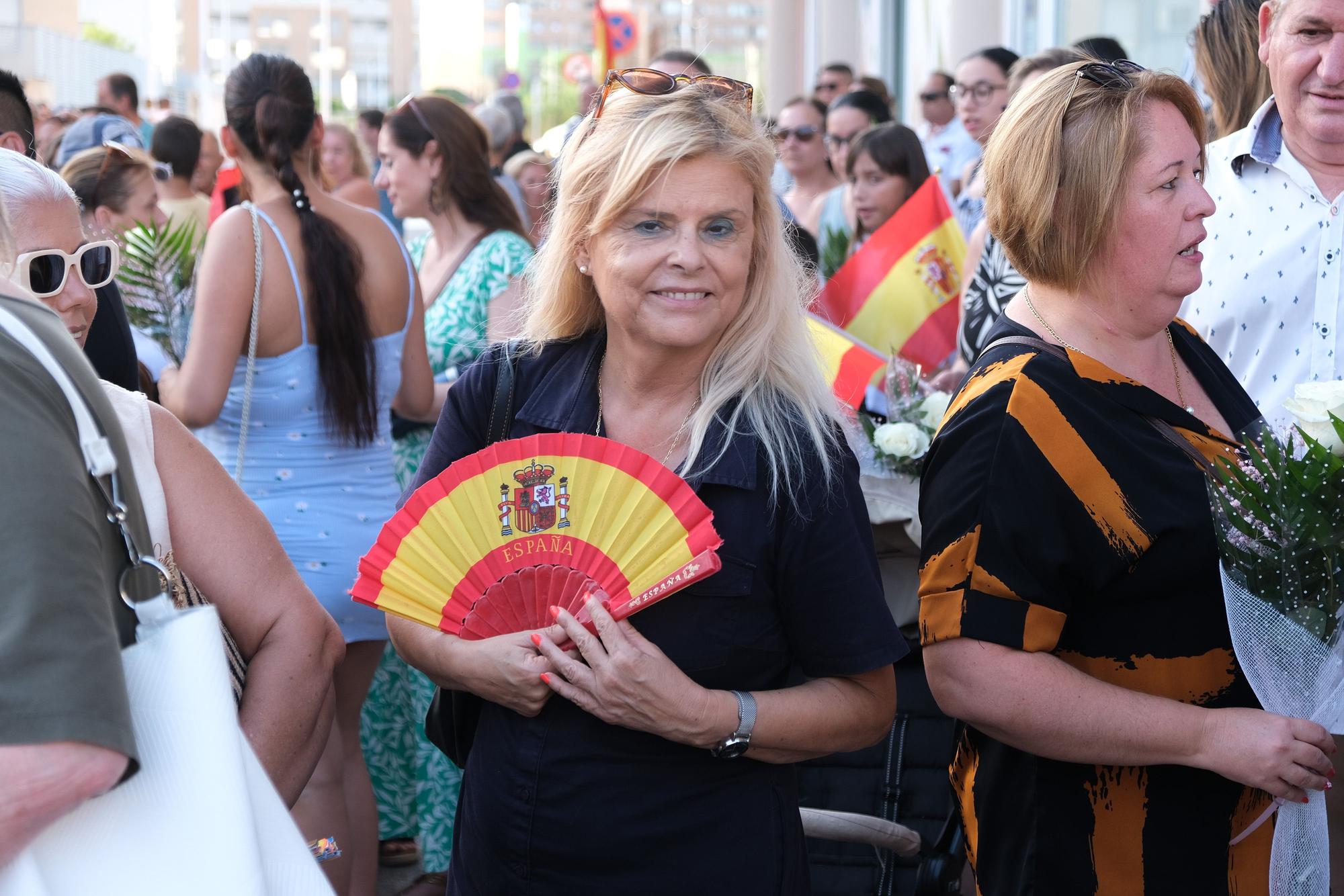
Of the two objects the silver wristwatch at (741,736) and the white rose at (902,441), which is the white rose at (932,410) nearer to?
the white rose at (902,441)

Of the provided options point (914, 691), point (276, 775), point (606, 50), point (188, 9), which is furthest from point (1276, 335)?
point (188, 9)

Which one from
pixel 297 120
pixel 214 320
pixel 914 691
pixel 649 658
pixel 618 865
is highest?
pixel 297 120

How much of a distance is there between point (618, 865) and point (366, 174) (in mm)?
8285

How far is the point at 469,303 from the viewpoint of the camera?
448 centimetres

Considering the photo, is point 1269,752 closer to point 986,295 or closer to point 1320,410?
point 1320,410

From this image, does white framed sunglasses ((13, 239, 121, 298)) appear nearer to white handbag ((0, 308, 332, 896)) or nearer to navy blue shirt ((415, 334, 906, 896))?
white handbag ((0, 308, 332, 896))

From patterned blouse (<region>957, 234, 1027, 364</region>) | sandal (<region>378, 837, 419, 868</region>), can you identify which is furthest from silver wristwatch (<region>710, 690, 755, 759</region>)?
sandal (<region>378, 837, 419, 868</region>)

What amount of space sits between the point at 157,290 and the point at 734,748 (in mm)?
2664

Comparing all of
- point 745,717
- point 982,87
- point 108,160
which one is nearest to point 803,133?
point 982,87

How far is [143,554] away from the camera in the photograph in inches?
51.6

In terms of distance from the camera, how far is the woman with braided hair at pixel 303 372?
3.45m

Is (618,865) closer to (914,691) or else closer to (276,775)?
(276,775)

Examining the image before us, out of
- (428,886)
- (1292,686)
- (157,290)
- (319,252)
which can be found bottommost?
(428,886)

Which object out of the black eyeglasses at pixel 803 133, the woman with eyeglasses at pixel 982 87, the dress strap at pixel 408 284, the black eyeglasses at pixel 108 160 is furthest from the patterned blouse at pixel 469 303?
the black eyeglasses at pixel 803 133
